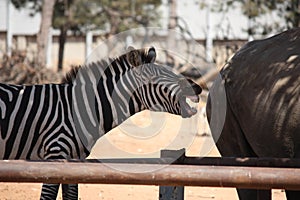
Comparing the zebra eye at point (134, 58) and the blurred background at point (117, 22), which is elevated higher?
the zebra eye at point (134, 58)

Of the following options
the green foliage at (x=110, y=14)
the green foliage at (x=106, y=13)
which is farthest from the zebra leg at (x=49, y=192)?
the green foliage at (x=110, y=14)

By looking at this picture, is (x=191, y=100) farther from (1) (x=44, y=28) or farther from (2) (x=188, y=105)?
(1) (x=44, y=28)

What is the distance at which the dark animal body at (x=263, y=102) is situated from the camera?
5.56 meters

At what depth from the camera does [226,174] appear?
4.01 m

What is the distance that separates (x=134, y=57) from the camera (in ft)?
21.1

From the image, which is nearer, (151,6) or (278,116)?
(278,116)

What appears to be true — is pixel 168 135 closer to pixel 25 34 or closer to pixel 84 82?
pixel 84 82

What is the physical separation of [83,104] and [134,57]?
62 centimetres

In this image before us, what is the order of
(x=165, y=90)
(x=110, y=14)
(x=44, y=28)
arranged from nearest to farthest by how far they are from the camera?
(x=165, y=90) → (x=44, y=28) → (x=110, y=14)

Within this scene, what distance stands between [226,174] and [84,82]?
2.82m

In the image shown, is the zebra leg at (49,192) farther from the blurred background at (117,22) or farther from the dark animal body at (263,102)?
the blurred background at (117,22)

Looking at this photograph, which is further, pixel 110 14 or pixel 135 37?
pixel 110 14

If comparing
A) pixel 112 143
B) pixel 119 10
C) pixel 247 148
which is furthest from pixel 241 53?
pixel 119 10

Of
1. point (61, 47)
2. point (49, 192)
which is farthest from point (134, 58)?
point (61, 47)
